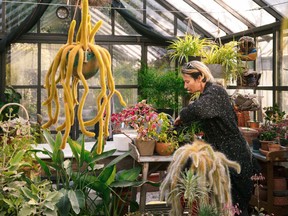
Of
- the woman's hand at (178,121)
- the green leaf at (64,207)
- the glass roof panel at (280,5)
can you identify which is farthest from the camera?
the glass roof panel at (280,5)

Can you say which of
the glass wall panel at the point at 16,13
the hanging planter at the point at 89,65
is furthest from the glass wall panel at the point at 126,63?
the hanging planter at the point at 89,65

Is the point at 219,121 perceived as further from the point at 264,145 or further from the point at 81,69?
the point at 264,145

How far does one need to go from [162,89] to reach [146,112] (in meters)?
4.60

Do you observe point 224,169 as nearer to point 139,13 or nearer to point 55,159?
point 55,159

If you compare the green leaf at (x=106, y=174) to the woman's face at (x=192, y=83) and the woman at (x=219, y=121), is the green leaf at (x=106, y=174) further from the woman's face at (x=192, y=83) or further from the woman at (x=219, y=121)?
the woman's face at (x=192, y=83)

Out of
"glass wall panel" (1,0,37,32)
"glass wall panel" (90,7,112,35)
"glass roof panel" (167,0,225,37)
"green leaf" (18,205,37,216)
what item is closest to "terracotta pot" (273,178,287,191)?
"green leaf" (18,205,37,216)

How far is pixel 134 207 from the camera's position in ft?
10.4

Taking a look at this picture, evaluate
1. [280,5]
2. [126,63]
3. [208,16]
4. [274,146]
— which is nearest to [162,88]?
[126,63]

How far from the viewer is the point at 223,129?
2.89 meters

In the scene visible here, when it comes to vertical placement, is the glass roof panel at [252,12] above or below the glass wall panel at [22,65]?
above

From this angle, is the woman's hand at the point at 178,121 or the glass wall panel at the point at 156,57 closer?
the woman's hand at the point at 178,121

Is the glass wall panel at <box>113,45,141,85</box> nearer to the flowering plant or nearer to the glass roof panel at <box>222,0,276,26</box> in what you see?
the glass roof panel at <box>222,0,276,26</box>

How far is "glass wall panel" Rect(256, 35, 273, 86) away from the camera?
6.00 meters

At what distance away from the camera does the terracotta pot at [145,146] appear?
10.6 ft
